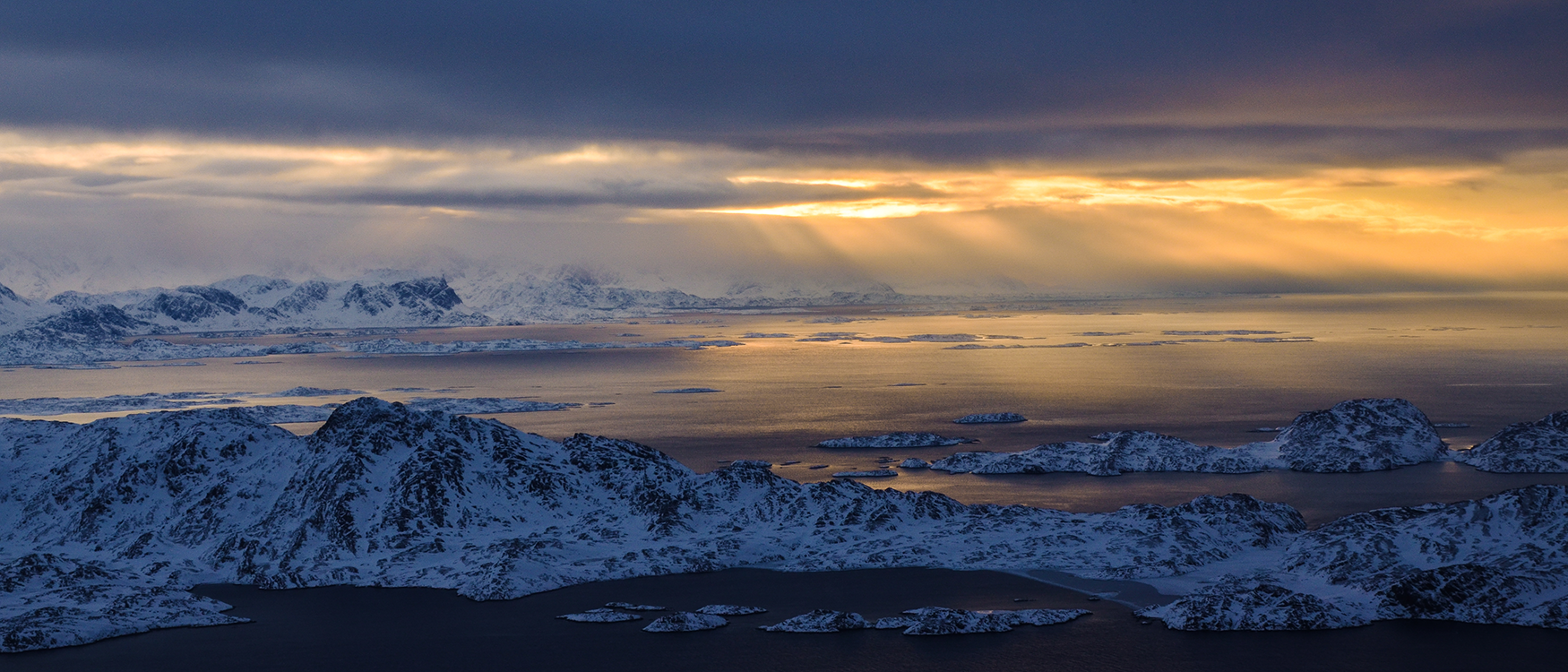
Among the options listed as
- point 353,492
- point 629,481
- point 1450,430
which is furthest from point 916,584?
point 1450,430

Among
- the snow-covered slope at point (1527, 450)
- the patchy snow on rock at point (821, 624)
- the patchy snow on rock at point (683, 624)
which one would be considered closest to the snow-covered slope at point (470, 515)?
the patchy snow on rock at point (683, 624)

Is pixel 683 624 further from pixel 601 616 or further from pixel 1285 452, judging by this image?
pixel 1285 452

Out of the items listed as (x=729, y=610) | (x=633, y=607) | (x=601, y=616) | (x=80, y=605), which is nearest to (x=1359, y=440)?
(x=729, y=610)

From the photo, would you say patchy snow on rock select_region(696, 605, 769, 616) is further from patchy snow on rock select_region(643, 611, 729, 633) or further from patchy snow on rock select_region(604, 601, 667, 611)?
patchy snow on rock select_region(604, 601, 667, 611)

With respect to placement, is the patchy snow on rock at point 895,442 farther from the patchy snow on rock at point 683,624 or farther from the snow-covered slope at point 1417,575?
the patchy snow on rock at point 683,624

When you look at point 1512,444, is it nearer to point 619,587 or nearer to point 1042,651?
point 1042,651

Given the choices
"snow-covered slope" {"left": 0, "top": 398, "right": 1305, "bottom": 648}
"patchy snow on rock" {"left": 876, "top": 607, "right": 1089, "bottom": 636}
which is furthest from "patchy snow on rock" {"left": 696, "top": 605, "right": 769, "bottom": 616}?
"snow-covered slope" {"left": 0, "top": 398, "right": 1305, "bottom": 648}
